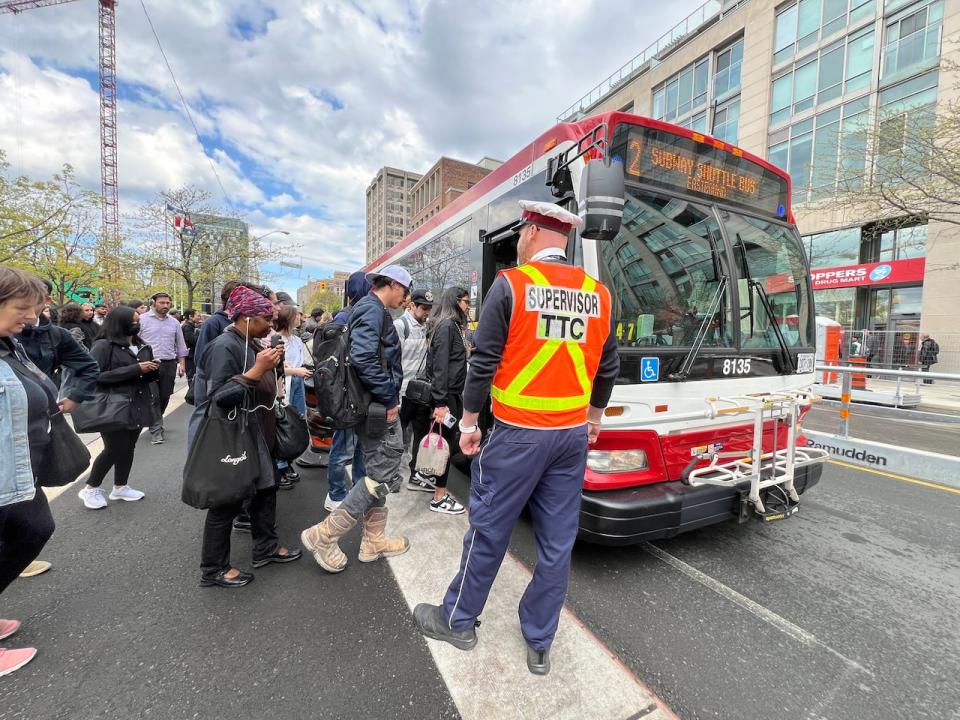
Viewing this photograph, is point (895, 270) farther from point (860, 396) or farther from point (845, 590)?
point (845, 590)

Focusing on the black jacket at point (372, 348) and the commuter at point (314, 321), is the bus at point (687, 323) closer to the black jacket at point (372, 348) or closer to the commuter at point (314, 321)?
the black jacket at point (372, 348)

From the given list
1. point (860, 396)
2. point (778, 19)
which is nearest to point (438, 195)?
point (778, 19)

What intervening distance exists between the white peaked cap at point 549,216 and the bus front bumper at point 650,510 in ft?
5.29

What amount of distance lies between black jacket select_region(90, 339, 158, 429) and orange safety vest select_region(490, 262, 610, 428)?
3.44 meters

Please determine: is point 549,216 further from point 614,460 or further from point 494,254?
point 494,254

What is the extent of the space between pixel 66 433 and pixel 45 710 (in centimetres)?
127

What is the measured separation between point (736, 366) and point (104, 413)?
15.9ft

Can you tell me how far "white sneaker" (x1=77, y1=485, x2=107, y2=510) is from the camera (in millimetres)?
3758

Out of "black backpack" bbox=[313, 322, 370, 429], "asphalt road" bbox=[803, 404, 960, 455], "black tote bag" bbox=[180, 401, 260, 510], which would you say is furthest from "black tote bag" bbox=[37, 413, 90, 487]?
"asphalt road" bbox=[803, 404, 960, 455]

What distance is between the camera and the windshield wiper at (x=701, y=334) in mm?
2955

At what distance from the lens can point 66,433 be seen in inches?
94.9

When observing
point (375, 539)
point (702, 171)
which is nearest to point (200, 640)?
point (375, 539)

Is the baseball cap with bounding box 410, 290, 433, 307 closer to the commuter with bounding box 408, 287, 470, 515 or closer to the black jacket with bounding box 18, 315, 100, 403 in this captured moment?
the commuter with bounding box 408, 287, 470, 515

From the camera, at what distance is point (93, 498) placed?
3770 mm
